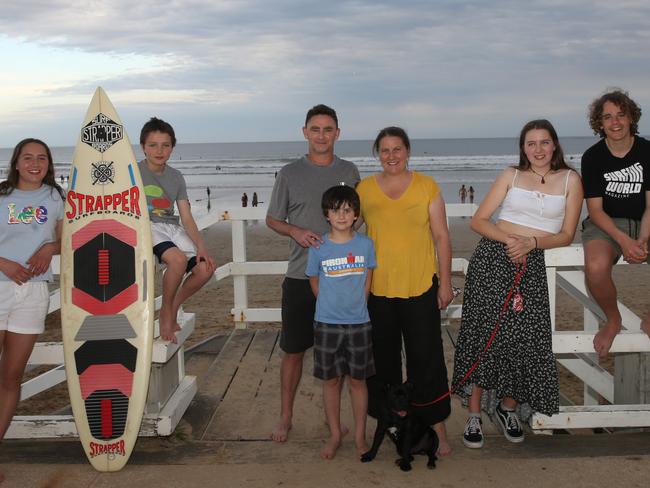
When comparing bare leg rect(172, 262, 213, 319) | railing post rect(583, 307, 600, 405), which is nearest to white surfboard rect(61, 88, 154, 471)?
bare leg rect(172, 262, 213, 319)

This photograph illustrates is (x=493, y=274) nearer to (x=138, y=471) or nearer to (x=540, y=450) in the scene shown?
(x=540, y=450)

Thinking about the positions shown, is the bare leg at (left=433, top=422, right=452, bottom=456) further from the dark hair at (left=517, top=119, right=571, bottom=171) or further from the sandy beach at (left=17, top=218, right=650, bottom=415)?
the sandy beach at (left=17, top=218, right=650, bottom=415)

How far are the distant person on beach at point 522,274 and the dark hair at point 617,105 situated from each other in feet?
1.24

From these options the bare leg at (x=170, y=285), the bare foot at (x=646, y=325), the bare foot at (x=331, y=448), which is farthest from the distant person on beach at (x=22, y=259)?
the bare foot at (x=646, y=325)

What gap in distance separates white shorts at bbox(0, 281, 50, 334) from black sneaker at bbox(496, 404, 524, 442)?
2502 mm

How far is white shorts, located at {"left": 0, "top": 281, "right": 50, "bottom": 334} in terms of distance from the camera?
302cm

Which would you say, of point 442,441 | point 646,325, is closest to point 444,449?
point 442,441

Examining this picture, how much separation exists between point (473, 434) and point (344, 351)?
836 millimetres

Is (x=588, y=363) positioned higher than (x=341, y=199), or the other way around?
(x=341, y=199)

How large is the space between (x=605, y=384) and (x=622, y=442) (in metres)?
1.37

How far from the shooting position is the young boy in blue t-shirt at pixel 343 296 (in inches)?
121

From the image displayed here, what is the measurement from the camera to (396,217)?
3.08 m

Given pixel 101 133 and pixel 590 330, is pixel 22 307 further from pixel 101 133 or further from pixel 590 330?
pixel 590 330

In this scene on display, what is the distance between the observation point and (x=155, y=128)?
146 inches
